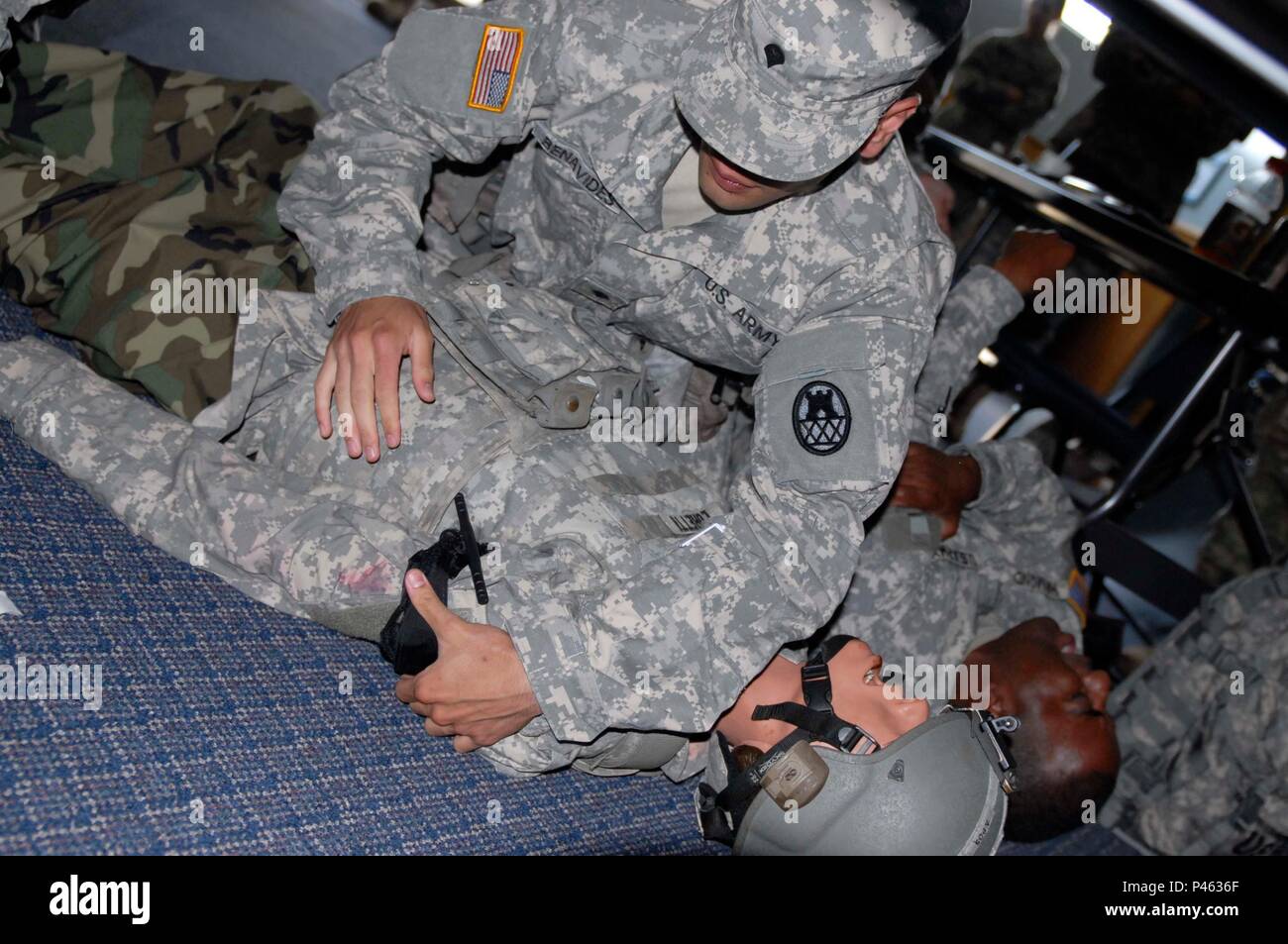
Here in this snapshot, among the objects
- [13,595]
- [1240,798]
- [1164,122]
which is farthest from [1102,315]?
[13,595]

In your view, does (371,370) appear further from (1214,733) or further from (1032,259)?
(1214,733)

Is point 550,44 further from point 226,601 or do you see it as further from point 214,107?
point 226,601

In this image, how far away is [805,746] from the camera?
5.61ft

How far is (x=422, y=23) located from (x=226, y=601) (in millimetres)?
1083

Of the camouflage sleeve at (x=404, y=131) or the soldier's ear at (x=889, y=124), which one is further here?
the camouflage sleeve at (x=404, y=131)

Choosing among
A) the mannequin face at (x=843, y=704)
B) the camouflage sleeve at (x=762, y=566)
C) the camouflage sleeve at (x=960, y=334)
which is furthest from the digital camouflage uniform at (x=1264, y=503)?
the camouflage sleeve at (x=762, y=566)

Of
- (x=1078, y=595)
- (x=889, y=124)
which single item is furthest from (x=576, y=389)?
(x=1078, y=595)

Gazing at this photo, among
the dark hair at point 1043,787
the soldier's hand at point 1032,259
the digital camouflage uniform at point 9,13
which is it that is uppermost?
the digital camouflage uniform at point 9,13

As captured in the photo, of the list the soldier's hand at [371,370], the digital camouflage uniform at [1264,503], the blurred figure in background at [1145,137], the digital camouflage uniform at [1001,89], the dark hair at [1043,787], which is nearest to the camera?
the soldier's hand at [371,370]

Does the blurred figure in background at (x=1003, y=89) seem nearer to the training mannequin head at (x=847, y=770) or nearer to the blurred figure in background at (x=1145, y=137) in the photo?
the blurred figure in background at (x=1145, y=137)

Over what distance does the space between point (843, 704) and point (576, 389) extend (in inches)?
28.6

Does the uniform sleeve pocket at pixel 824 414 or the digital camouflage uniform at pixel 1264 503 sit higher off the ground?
the uniform sleeve pocket at pixel 824 414

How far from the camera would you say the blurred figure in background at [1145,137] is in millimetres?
3544

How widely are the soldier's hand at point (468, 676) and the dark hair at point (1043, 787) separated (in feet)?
3.70
